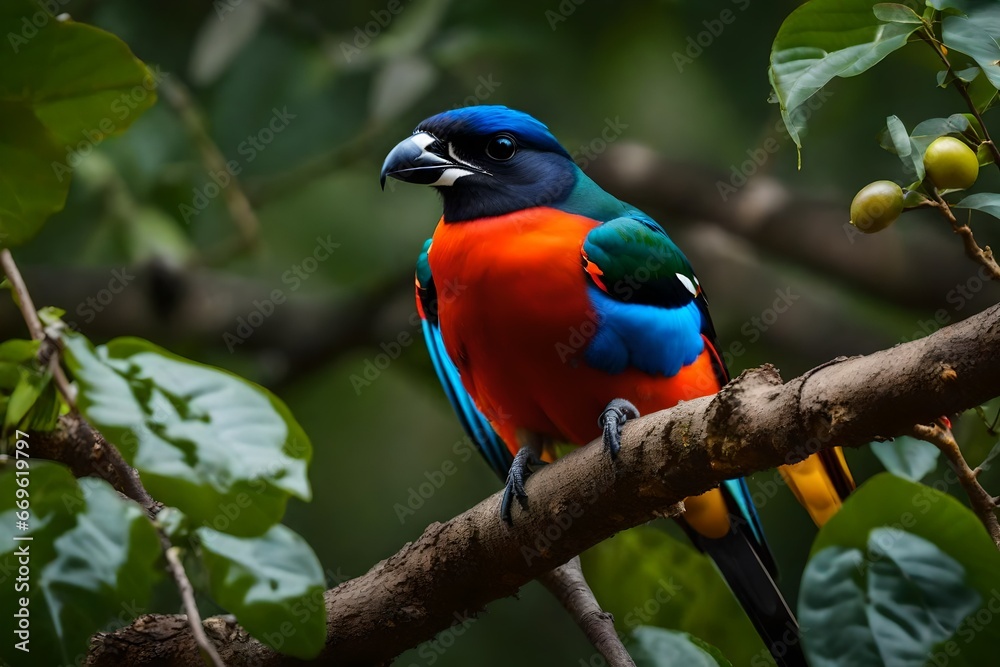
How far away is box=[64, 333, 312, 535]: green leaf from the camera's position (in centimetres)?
121

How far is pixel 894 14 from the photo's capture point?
4.66ft

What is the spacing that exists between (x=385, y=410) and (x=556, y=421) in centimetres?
247

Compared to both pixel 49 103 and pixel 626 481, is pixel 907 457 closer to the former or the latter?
pixel 626 481

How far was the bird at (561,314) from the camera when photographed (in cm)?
218

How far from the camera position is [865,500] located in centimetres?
183

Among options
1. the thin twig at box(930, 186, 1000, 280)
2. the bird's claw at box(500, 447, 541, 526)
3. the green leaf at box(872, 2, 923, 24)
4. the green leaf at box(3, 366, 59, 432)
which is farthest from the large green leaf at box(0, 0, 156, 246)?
the thin twig at box(930, 186, 1000, 280)

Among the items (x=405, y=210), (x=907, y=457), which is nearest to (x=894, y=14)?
(x=907, y=457)

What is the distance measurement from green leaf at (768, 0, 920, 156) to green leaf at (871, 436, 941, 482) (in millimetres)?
923

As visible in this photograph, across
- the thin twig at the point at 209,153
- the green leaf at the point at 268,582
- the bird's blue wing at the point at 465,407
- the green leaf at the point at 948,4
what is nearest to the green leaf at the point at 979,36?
the green leaf at the point at 948,4

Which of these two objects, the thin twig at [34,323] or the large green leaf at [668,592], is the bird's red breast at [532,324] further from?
the thin twig at [34,323]

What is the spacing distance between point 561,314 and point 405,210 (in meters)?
2.27

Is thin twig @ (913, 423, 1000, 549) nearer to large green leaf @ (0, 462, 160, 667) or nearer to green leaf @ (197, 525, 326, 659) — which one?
green leaf @ (197, 525, 326, 659)

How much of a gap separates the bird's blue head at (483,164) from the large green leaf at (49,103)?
0.90 metres

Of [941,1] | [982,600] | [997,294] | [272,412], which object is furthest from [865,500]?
[997,294]
